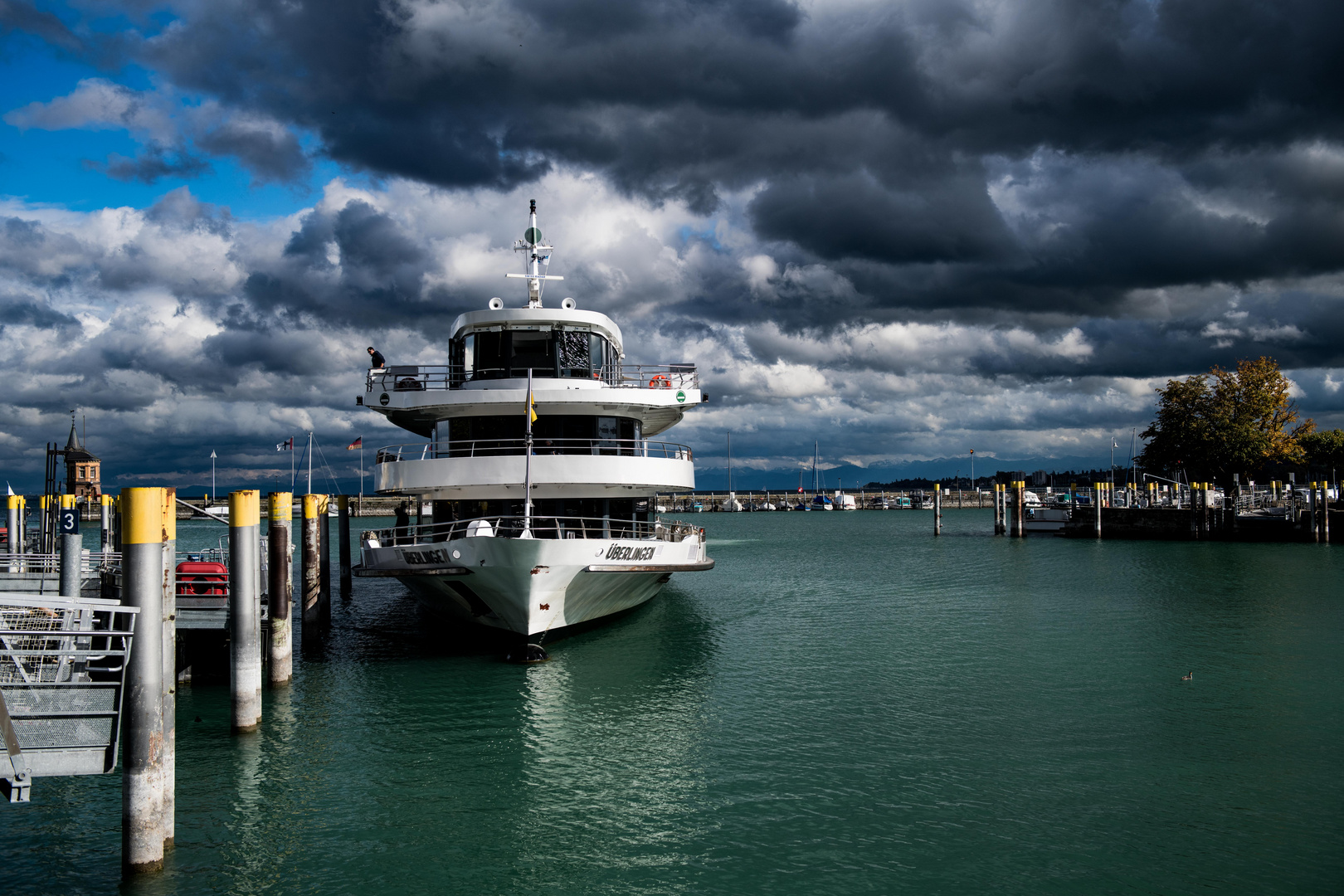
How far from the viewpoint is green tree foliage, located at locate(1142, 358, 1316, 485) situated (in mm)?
60750

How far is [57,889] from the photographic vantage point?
28.4ft

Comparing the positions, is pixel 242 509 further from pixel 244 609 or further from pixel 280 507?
pixel 280 507

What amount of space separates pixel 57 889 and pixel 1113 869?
35.8 ft

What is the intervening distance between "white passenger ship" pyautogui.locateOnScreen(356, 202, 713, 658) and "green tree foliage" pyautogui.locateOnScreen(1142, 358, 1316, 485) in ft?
178

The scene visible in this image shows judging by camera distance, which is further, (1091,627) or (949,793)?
(1091,627)

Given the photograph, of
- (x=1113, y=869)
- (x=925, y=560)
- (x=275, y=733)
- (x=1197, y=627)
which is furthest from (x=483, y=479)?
(x=925, y=560)

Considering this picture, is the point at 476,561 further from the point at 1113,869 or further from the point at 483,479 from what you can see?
the point at 1113,869

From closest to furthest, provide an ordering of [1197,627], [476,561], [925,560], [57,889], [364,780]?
[57,889] < [364,780] < [476,561] < [1197,627] < [925,560]

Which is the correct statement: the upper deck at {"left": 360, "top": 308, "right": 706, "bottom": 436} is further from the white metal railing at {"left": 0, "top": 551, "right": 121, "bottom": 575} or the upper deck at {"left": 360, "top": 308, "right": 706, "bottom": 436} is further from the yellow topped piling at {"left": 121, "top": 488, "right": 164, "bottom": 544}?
the yellow topped piling at {"left": 121, "top": 488, "right": 164, "bottom": 544}

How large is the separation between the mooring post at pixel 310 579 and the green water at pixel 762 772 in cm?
166

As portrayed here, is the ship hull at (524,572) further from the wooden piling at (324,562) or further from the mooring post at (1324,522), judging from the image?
the mooring post at (1324,522)

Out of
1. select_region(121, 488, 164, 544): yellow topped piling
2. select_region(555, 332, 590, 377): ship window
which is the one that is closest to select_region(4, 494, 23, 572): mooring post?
select_region(555, 332, 590, 377): ship window

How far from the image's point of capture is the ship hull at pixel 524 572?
17125 mm

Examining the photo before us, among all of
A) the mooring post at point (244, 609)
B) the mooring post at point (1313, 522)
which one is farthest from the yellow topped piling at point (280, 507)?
the mooring post at point (1313, 522)
